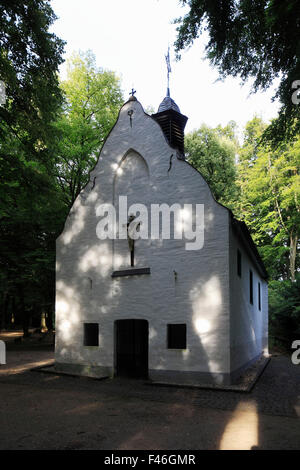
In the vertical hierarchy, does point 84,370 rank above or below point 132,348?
below

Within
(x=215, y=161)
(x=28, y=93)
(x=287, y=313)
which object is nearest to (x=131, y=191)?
(x=28, y=93)

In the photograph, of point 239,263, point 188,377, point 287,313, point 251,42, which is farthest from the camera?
point 287,313

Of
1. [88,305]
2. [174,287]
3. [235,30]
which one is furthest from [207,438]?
[235,30]

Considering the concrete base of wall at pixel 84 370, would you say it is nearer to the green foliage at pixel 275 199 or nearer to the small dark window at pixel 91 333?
the small dark window at pixel 91 333

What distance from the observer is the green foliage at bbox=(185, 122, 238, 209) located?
27797 millimetres

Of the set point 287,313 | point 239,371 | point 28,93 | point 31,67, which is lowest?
point 239,371

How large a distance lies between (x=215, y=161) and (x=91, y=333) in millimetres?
18446

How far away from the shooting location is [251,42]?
9.60m

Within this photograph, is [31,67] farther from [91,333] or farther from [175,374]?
[175,374]

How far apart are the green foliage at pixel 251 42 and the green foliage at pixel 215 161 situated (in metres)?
17.0

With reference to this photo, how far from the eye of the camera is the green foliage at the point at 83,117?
22.4m

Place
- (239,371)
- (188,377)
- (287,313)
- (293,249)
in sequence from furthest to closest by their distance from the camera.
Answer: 1. (293,249)
2. (287,313)
3. (239,371)
4. (188,377)

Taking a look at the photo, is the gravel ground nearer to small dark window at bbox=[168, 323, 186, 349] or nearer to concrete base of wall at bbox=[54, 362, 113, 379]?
concrete base of wall at bbox=[54, 362, 113, 379]

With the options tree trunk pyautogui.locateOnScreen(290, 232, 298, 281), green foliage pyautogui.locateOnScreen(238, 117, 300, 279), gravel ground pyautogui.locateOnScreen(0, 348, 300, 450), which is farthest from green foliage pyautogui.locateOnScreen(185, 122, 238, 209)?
gravel ground pyautogui.locateOnScreen(0, 348, 300, 450)
